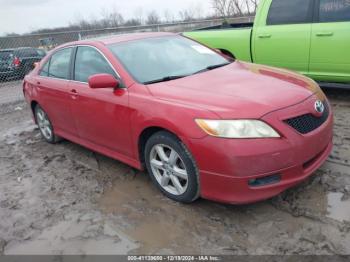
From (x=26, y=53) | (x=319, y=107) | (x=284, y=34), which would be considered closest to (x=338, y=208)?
(x=319, y=107)

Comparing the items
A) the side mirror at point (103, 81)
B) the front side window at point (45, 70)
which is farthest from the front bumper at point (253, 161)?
the front side window at point (45, 70)

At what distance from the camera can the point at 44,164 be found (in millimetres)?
5230

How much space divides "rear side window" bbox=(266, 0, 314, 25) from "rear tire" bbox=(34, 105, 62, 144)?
395cm

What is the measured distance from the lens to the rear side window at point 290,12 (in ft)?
20.0

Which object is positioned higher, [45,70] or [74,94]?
[45,70]

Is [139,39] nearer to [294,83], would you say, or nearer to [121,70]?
[121,70]

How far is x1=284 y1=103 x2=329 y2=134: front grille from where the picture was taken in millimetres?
3226

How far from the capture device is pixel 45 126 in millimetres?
5973

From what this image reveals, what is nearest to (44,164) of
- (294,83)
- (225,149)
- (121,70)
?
(121,70)

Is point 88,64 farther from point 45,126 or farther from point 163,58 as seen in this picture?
point 45,126

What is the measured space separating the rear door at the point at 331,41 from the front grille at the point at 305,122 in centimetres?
269

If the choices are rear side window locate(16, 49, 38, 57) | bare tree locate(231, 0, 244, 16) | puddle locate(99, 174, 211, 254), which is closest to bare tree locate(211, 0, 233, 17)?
bare tree locate(231, 0, 244, 16)

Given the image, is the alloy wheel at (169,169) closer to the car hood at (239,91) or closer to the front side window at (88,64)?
the car hood at (239,91)

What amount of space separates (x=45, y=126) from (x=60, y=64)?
120 cm
